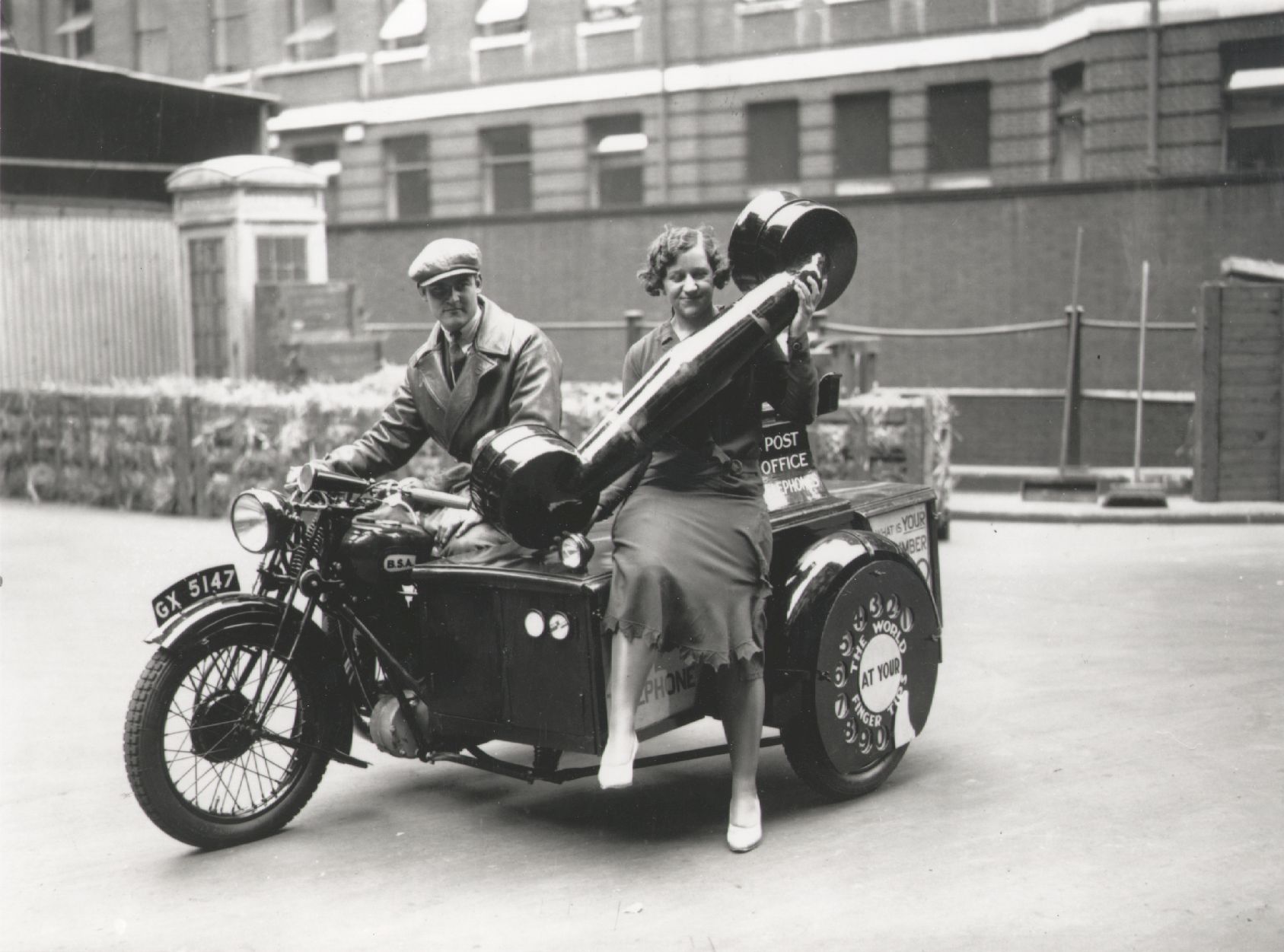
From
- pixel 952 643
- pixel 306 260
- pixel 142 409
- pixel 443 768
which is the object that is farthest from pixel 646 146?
pixel 443 768

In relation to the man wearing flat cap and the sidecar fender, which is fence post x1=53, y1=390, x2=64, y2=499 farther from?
the sidecar fender

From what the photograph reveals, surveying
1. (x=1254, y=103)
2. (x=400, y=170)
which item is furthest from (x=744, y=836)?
(x=400, y=170)

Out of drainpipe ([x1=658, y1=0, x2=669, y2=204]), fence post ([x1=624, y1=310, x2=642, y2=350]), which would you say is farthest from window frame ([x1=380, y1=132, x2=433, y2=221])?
fence post ([x1=624, y1=310, x2=642, y2=350])

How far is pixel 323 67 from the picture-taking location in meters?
26.2

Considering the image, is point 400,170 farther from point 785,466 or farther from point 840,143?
point 785,466

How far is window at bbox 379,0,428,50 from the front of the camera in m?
25.6

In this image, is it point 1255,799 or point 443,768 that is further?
point 443,768

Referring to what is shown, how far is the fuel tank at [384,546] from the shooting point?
197 inches

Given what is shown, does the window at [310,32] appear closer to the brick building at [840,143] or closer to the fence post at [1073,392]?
the brick building at [840,143]

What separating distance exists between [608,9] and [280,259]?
10.1m

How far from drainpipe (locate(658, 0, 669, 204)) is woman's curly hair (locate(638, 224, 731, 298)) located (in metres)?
18.4

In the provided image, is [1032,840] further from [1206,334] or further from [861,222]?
[861,222]

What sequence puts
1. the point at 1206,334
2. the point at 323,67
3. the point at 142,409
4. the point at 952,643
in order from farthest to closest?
the point at 323,67
the point at 142,409
the point at 1206,334
the point at 952,643

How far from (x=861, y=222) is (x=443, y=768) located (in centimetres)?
1479
